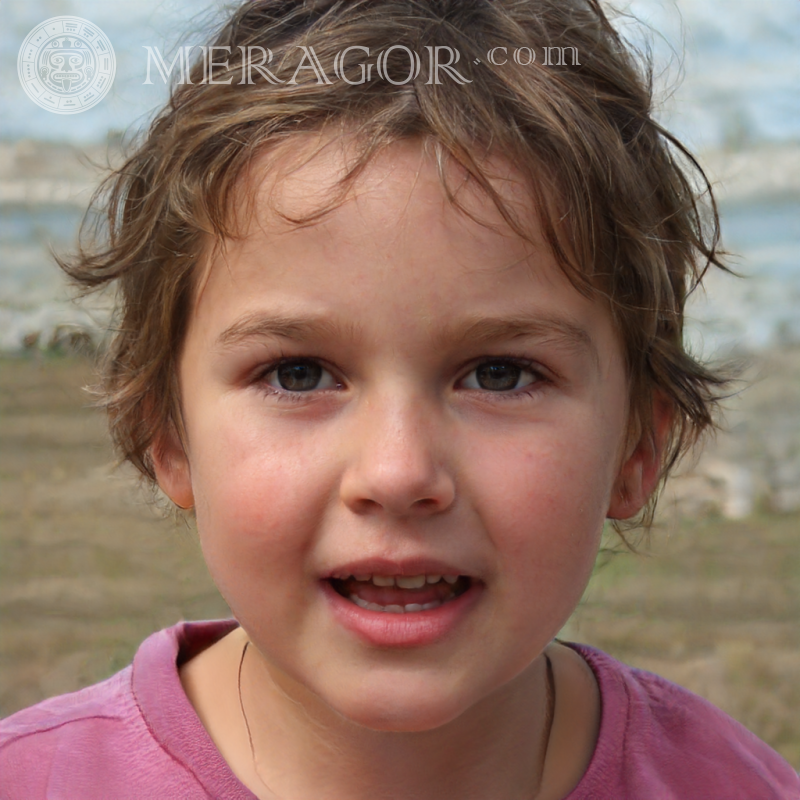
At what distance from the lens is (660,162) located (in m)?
1.28

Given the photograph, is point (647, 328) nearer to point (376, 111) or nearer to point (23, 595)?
point (376, 111)

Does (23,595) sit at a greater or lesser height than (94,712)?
lesser

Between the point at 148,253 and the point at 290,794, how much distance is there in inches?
27.2

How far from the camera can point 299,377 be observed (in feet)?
3.45

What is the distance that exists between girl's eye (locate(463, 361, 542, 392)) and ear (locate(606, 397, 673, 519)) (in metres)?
0.27

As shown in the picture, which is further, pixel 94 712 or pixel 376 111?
pixel 94 712

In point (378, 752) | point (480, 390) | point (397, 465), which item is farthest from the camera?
point (378, 752)

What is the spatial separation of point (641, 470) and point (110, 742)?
751 millimetres

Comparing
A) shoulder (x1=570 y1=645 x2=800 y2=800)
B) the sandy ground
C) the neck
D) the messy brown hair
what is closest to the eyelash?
the messy brown hair

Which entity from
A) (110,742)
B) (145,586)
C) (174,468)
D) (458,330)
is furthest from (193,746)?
(145,586)

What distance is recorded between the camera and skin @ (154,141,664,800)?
968 mm

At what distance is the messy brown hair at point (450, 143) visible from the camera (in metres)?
1.06

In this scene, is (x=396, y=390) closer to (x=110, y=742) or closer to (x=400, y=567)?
(x=400, y=567)

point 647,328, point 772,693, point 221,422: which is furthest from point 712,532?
point 221,422
